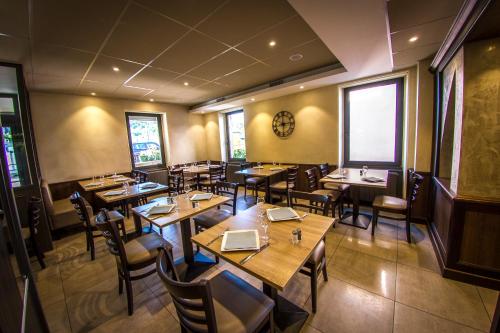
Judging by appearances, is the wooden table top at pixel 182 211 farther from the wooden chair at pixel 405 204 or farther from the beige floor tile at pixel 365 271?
the wooden chair at pixel 405 204

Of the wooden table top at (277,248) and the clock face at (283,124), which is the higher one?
the clock face at (283,124)

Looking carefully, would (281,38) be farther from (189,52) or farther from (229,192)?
(229,192)

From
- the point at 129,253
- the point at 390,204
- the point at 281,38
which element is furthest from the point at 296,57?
the point at 129,253

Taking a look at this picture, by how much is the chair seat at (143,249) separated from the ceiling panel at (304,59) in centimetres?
308

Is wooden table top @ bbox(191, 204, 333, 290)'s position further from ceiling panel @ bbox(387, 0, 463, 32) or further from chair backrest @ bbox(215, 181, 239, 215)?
ceiling panel @ bbox(387, 0, 463, 32)

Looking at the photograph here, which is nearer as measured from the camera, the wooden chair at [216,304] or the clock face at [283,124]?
the wooden chair at [216,304]

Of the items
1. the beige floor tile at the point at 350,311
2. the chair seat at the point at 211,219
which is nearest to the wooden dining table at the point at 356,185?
the beige floor tile at the point at 350,311

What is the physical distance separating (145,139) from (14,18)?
13.8 feet

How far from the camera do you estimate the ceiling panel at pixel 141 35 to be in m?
2.04

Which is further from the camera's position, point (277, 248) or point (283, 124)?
point (283, 124)

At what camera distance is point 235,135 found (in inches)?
271

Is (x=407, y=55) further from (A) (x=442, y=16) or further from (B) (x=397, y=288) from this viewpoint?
(B) (x=397, y=288)

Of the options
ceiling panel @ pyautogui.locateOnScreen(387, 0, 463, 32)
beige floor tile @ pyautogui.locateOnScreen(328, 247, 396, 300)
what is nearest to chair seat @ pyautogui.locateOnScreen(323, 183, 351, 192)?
beige floor tile @ pyautogui.locateOnScreen(328, 247, 396, 300)

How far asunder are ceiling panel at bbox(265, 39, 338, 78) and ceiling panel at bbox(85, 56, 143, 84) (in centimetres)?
226
